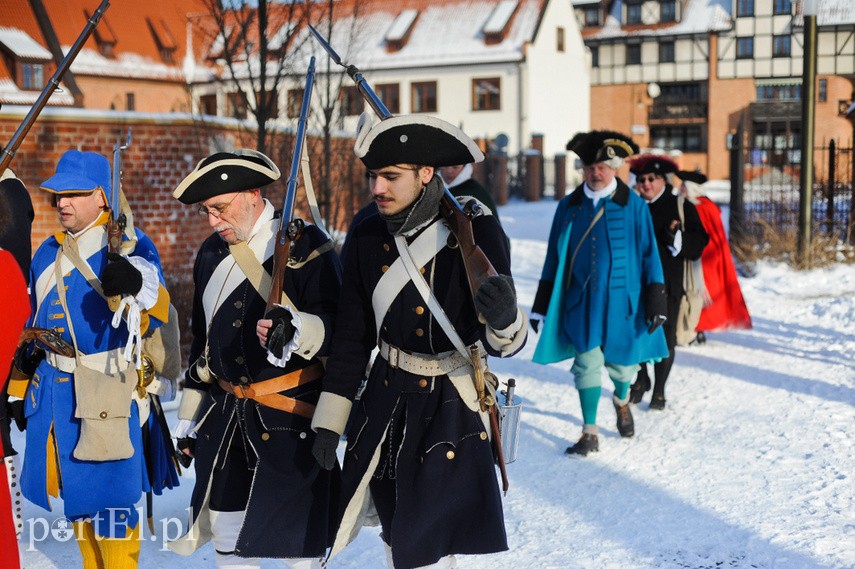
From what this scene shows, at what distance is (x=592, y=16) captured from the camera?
162 ft

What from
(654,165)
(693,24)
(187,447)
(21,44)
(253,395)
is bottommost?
(187,447)

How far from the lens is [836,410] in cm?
732

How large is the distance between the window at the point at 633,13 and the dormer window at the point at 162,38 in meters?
21.9

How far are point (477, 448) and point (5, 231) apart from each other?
269 centimetres

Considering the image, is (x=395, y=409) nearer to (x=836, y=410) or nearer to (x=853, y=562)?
(x=853, y=562)

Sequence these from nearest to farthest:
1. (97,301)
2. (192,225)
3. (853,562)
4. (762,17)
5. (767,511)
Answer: (97,301) < (853,562) < (767,511) < (192,225) < (762,17)

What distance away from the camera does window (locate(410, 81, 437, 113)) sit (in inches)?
1636

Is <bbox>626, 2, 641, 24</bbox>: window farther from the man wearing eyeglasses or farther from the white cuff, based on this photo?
the white cuff

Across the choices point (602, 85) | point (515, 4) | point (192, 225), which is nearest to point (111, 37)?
point (515, 4)

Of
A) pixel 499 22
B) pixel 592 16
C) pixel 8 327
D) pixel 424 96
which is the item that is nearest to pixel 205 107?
pixel 8 327

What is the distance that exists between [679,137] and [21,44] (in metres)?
31.8

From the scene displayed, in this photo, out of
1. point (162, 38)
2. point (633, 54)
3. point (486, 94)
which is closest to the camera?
point (162, 38)

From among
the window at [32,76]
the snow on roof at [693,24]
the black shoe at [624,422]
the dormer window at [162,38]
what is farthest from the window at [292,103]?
the snow on roof at [693,24]

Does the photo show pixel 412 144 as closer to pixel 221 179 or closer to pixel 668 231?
pixel 221 179
